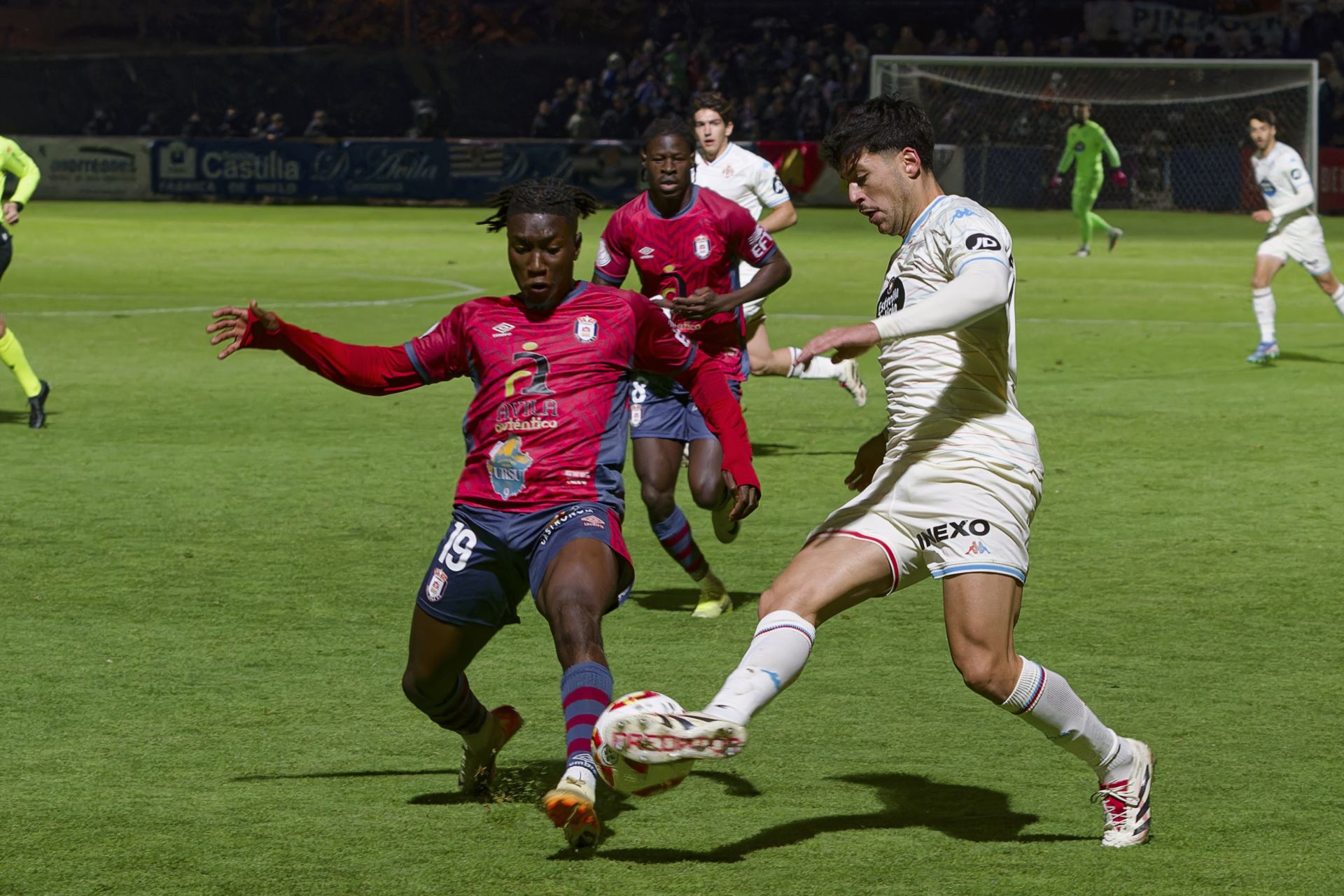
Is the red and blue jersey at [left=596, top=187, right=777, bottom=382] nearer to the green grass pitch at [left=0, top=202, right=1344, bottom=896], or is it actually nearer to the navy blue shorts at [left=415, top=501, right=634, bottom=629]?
the green grass pitch at [left=0, top=202, right=1344, bottom=896]

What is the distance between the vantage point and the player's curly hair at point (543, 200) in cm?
531

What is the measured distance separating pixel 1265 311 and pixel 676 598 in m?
10.2

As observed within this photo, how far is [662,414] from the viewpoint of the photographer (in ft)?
27.8

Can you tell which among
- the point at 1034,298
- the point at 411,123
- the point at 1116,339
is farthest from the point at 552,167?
the point at 1116,339

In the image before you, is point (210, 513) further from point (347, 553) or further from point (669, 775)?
point (669, 775)

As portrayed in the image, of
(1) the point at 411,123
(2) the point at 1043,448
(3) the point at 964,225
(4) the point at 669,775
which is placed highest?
(3) the point at 964,225

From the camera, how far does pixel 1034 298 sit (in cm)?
2262

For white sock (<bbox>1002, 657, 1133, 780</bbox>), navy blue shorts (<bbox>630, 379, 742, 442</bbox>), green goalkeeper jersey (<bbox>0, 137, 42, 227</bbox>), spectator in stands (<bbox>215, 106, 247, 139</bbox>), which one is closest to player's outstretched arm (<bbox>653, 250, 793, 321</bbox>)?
navy blue shorts (<bbox>630, 379, 742, 442</bbox>)

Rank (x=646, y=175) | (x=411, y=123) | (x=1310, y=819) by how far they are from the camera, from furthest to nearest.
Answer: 1. (x=411, y=123)
2. (x=646, y=175)
3. (x=1310, y=819)

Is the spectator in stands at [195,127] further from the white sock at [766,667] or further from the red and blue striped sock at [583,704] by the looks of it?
the white sock at [766,667]

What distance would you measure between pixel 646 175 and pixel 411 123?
3892 centimetres

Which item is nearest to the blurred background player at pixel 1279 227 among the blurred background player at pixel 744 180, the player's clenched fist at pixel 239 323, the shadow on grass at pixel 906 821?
the blurred background player at pixel 744 180

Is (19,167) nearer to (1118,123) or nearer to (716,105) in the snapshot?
(716,105)

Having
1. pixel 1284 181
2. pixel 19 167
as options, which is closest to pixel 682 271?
pixel 19 167
